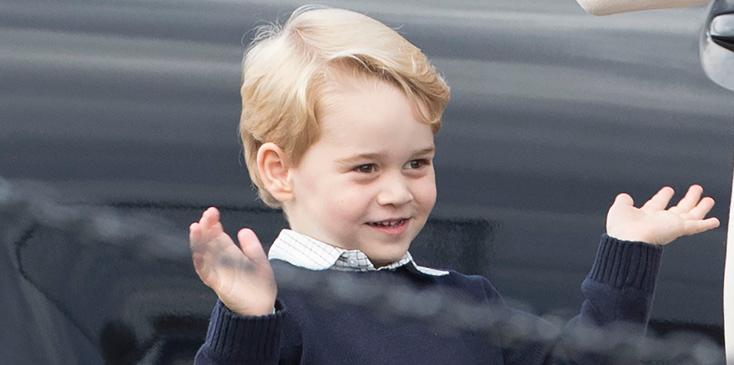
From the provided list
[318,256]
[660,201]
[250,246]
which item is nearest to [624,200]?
[660,201]

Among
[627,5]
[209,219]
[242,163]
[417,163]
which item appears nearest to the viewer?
[209,219]

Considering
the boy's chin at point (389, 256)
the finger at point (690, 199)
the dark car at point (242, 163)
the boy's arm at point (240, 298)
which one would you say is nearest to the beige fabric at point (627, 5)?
the dark car at point (242, 163)

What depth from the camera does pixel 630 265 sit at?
5.26 feet

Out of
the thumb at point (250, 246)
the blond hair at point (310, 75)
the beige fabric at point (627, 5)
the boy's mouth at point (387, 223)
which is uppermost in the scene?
the beige fabric at point (627, 5)

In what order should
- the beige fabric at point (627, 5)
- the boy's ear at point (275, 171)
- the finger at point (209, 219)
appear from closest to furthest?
1. the finger at point (209, 219)
2. the beige fabric at point (627, 5)
3. the boy's ear at point (275, 171)

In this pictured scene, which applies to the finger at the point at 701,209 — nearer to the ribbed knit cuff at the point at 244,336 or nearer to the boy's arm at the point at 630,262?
the boy's arm at the point at 630,262

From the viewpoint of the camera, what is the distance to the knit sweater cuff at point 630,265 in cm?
160

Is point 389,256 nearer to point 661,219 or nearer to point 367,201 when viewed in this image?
point 367,201

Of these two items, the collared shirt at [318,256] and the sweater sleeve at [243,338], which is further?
the collared shirt at [318,256]

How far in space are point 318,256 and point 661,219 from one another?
15.3 inches

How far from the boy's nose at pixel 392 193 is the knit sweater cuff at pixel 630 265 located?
0.80 ft

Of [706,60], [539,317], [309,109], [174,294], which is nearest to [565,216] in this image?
[539,317]

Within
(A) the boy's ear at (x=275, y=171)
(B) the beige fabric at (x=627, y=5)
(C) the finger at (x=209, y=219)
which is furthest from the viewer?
(A) the boy's ear at (x=275, y=171)

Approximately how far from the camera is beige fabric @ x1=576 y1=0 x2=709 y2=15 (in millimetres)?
1512
